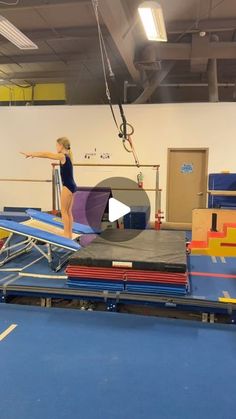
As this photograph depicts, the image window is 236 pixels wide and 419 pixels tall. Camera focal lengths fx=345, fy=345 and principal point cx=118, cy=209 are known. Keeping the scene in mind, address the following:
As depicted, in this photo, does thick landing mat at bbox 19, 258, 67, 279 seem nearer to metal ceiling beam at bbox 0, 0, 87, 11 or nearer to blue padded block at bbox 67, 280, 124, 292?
blue padded block at bbox 67, 280, 124, 292

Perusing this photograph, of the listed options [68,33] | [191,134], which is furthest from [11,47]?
[191,134]

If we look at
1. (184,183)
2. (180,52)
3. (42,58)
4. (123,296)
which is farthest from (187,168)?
(123,296)

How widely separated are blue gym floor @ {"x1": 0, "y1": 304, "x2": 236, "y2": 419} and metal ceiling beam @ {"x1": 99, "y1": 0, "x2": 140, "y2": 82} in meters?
4.27

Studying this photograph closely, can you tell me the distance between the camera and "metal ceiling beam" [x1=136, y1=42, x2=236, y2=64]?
6.94m

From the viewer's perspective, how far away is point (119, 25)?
5.57m

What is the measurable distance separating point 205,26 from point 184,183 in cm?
350

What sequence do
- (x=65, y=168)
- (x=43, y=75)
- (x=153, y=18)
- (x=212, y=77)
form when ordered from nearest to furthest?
(x=65, y=168) → (x=153, y=18) → (x=212, y=77) → (x=43, y=75)

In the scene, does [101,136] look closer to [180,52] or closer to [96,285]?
[180,52]

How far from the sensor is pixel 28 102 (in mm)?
10523

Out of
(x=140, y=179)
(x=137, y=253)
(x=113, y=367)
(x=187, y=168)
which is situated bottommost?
(x=113, y=367)

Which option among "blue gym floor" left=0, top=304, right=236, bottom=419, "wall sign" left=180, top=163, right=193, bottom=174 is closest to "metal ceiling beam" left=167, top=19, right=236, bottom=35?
"wall sign" left=180, top=163, right=193, bottom=174

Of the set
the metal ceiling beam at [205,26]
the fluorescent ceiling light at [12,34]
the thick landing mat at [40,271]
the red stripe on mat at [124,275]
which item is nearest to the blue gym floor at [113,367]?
the red stripe on mat at [124,275]

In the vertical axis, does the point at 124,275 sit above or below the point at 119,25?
below

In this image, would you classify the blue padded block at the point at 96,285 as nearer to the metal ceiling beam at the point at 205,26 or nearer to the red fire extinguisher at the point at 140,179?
the red fire extinguisher at the point at 140,179
